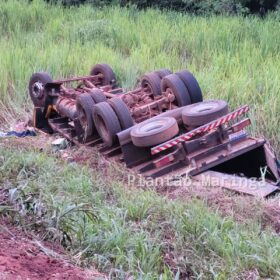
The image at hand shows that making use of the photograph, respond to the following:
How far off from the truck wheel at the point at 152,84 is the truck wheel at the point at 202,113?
3.05ft

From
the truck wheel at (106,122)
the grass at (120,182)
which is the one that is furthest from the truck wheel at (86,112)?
the grass at (120,182)

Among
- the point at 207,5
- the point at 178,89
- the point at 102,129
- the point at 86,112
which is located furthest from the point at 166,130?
the point at 207,5

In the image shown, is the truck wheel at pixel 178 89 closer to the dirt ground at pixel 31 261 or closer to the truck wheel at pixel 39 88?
the truck wheel at pixel 39 88

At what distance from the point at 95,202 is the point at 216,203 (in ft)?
3.40

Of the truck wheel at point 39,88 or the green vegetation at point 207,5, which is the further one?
the green vegetation at point 207,5

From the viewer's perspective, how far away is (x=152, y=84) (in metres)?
7.22

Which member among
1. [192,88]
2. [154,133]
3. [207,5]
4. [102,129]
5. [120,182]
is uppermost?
[207,5]

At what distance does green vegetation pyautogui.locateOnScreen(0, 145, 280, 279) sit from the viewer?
136 inches

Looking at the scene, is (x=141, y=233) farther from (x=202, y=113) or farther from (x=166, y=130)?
(x=202, y=113)

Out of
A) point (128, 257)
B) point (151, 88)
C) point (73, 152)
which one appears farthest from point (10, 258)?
point (151, 88)

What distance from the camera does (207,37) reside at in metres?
10.5

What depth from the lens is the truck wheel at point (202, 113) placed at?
237 inches

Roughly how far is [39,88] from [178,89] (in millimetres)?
1918

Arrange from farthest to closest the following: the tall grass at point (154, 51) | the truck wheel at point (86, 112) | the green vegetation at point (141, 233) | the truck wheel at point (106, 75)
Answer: the truck wheel at point (106, 75) → the tall grass at point (154, 51) → the truck wheel at point (86, 112) → the green vegetation at point (141, 233)
